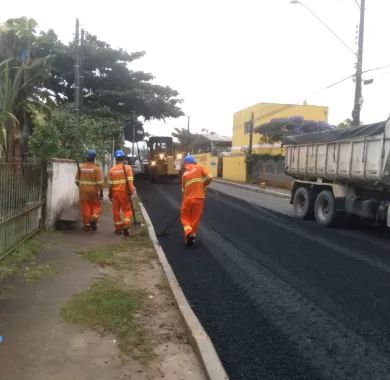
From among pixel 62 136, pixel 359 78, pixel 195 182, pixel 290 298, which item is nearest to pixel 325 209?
pixel 195 182

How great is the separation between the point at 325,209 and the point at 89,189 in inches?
249

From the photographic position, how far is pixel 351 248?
30.6 ft

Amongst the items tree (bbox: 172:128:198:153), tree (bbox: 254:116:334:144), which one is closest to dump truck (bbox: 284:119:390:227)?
tree (bbox: 254:116:334:144)

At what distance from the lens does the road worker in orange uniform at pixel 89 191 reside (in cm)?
970

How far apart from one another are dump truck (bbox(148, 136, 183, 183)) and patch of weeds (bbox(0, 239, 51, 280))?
21.4m

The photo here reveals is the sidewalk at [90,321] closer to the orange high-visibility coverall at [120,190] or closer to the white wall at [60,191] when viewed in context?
the white wall at [60,191]

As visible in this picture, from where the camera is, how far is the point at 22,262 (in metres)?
6.77

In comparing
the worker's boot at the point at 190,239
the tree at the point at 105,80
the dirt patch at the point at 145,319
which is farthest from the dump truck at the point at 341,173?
the tree at the point at 105,80

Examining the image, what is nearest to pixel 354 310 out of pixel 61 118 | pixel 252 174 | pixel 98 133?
pixel 61 118

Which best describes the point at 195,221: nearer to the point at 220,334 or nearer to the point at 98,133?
the point at 220,334

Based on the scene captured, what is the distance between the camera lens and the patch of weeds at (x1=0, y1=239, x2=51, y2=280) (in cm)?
619

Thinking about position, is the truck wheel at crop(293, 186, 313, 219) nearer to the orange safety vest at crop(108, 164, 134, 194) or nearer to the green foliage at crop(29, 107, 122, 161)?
the orange safety vest at crop(108, 164, 134, 194)

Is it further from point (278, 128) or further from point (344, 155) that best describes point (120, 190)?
point (278, 128)

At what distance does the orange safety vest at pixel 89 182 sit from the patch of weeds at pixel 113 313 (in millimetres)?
3994
